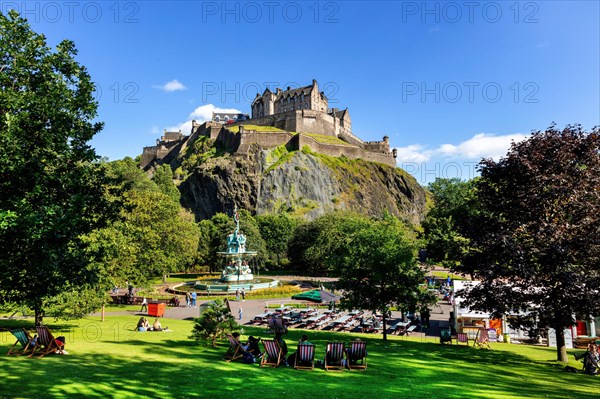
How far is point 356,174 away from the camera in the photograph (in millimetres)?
98750

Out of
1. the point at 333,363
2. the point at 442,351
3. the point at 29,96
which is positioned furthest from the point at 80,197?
the point at 442,351

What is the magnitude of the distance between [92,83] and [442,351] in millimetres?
15909

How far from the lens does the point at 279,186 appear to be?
282 feet

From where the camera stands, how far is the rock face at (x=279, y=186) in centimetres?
8431

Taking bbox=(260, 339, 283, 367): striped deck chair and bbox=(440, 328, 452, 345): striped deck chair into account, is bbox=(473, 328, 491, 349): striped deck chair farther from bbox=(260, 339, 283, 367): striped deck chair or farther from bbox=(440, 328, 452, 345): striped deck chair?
bbox=(260, 339, 283, 367): striped deck chair

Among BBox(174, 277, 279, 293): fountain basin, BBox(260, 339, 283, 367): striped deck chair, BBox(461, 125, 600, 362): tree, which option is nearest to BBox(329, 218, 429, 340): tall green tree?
BBox(461, 125, 600, 362): tree

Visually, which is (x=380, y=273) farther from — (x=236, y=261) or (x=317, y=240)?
(x=317, y=240)

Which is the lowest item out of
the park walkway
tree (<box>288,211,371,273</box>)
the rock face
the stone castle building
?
the park walkway

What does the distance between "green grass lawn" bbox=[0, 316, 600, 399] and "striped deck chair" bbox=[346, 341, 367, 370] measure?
1.14ft

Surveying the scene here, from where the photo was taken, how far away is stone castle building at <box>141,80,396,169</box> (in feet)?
312

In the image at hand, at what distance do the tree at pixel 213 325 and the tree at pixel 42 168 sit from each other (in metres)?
4.16

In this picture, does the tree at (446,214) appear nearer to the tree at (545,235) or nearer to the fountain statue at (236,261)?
the fountain statue at (236,261)

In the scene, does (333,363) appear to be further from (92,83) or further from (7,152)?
(92,83)

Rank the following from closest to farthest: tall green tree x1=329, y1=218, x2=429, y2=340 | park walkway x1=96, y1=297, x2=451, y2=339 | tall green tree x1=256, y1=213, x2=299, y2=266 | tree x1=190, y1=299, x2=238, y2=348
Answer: tree x1=190, y1=299, x2=238, y2=348
tall green tree x1=329, y1=218, x2=429, y2=340
park walkway x1=96, y1=297, x2=451, y2=339
tall green tree x1=256, y1=213, x2=299, y2=266
